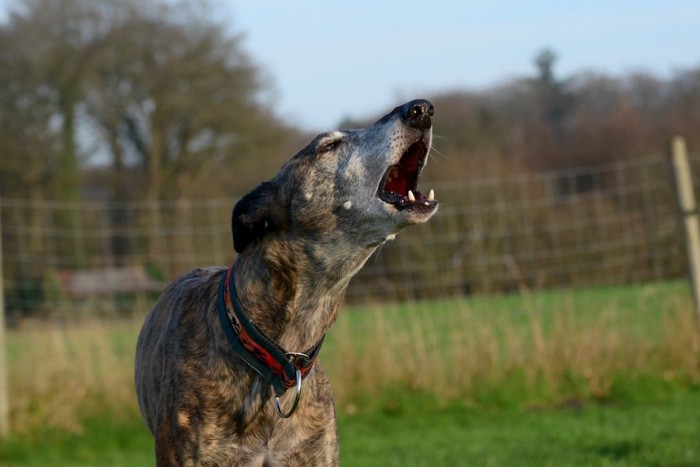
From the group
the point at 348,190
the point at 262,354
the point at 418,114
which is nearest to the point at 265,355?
the point at 262,354

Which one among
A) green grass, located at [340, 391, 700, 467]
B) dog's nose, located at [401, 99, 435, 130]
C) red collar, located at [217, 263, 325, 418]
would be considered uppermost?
dog's nose, located at [401, 99, 435, 130]

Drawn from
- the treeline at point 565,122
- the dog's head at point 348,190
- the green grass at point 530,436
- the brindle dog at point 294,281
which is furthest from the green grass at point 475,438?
the treeline at point 565,122

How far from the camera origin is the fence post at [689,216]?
9.27 m

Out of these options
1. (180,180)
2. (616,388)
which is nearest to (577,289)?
(616,388)

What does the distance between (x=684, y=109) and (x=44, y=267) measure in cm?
2113

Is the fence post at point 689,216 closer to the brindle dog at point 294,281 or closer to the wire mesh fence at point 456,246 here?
the wire mesh fence at point 456,246

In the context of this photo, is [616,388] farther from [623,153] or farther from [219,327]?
[623,153]

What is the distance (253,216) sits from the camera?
3.86 meters

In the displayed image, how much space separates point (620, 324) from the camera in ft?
33.2

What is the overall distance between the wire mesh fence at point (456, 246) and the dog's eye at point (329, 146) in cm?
794

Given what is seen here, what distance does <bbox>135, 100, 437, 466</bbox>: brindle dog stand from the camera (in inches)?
147

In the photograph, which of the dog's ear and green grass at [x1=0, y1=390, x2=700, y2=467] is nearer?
the dog's ear

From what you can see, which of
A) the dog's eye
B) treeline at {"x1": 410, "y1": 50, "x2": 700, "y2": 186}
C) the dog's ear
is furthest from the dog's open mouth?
treeline at {"x1": 410, "y1": 50, "x2": 700, "y2": 186}

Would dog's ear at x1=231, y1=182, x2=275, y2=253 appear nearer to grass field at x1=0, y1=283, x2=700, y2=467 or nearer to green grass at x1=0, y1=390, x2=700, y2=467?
green grass at x1=0, y1=390, x2=700, y2=467
